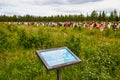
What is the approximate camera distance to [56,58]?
488cm

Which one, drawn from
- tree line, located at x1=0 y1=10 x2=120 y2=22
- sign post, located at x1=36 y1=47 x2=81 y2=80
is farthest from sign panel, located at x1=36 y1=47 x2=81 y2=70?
tree line, located at x1=0 y1=10 x2=120 y2=22

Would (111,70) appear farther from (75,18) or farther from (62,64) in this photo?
(75,18)

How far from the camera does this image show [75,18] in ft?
365

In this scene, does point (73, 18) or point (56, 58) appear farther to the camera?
point (73, 18)

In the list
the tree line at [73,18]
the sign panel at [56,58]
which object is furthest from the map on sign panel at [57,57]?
the tree line at [73,18]

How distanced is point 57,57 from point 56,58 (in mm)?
52

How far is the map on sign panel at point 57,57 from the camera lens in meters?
4.75

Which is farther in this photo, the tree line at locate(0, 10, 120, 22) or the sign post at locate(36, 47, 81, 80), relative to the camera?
the tree line at locate(0, 10, 120, 22)

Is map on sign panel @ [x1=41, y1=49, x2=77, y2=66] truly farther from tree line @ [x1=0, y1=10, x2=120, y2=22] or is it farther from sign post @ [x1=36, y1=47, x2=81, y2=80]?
tree line @ [x1=0, y1=10, x2=120, y2=22]

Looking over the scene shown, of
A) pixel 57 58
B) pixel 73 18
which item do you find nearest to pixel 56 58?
pixel 57 58

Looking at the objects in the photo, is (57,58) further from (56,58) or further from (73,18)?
(73,18)

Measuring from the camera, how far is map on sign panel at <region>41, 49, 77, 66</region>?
15.6 feet

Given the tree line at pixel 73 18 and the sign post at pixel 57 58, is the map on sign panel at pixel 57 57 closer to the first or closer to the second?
the sign post at pixel 57 58

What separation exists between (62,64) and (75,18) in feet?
351
